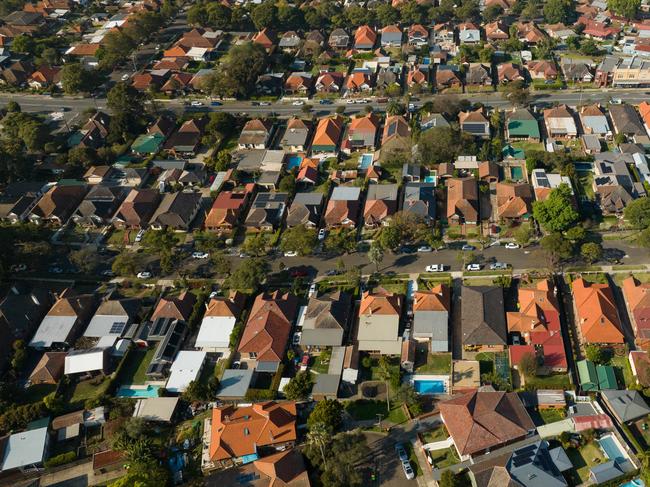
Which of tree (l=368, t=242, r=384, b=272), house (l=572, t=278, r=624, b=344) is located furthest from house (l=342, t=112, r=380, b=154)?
house (l=572, t=278, r=624, b=344)

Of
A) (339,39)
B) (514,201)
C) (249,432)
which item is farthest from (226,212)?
(339,39)

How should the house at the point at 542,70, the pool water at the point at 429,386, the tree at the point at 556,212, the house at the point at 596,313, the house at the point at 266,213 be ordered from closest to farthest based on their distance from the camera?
the pool water at the point at 429,386
the house at the point at 596,313
the tree at the point at 556,212
the house at the point at 266,213
the house at the point at 542,70

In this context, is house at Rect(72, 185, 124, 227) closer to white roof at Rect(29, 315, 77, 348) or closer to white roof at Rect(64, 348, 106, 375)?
white roof at Rect(29, 315, 77, 348)

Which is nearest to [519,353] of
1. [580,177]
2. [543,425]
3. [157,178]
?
[543,425]

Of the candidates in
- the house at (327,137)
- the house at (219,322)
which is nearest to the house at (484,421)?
the house at (219,322)

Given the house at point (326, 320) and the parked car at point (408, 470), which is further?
the house at point (326, 320)

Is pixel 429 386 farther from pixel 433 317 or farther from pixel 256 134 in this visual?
pixel 256 134

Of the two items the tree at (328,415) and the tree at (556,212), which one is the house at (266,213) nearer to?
the tree at (328,415)

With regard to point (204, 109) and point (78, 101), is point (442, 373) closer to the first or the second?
point (204, 109)
